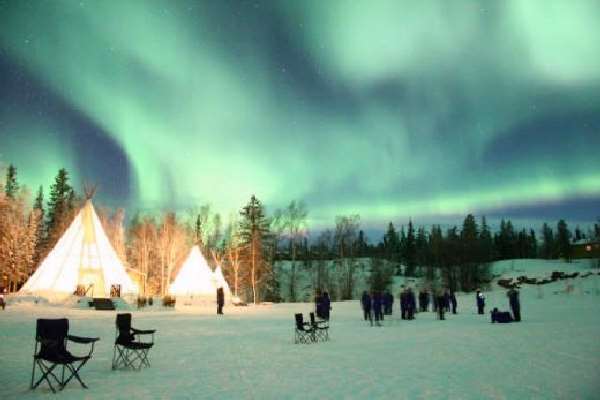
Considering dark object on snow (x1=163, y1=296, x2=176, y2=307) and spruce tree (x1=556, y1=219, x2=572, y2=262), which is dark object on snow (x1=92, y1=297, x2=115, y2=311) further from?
spruce tree (x1=556, y1=219, x2=572, y2=262)

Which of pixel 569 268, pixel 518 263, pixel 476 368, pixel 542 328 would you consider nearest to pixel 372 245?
pixel 518 263

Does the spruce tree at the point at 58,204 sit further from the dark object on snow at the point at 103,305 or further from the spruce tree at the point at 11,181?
the dark object on snow at the point at 103,305

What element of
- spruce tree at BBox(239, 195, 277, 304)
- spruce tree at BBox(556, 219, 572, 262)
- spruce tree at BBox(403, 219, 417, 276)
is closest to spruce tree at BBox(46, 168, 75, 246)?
spruce tree at BBox(239, 195, 277, 304)

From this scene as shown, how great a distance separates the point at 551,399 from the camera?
21.7 feet

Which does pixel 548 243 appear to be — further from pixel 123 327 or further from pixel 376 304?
pixel 123 327

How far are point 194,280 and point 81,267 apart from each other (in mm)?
10289

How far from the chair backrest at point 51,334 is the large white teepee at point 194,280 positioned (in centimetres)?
3326

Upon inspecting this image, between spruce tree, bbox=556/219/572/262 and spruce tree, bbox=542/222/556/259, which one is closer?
spruce tree, bbox=556/219/572/262

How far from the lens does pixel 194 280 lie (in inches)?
1619

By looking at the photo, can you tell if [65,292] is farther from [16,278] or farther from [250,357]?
[250,357]

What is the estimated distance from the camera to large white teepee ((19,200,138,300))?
3175 centimetres

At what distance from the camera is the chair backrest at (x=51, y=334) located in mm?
7699

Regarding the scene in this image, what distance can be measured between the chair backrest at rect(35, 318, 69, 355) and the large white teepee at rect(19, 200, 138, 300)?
1024 inches

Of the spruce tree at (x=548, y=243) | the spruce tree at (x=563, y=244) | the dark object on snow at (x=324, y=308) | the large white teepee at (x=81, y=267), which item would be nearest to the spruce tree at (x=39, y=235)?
the large white teepee at (x=81, y=267)
